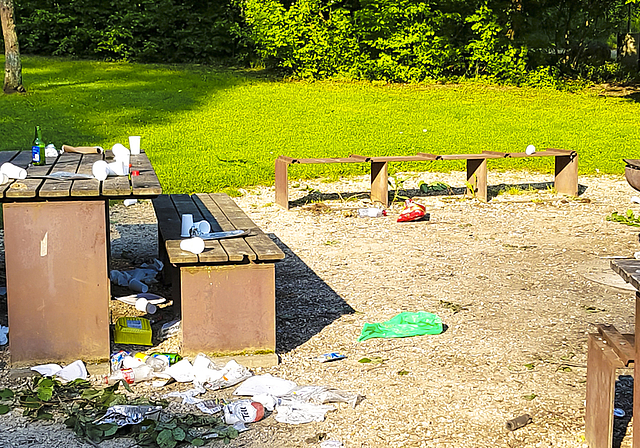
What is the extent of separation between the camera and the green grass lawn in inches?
458

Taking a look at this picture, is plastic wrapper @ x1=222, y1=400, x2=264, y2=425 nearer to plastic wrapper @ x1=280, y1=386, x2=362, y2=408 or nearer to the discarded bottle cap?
plastic wrapper @ x1=280, y1=386, x2=362, y2=408

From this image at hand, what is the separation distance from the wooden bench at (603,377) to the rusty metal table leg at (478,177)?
19.3 feet

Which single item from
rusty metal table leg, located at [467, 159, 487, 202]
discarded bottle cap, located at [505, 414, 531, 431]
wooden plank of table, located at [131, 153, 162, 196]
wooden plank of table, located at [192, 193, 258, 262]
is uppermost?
wooden plank of table, located at [131, 153, 162, 196]

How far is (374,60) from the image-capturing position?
22.6 m

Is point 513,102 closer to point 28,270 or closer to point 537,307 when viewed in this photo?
point 537,307

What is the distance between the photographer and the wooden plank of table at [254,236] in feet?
13.7

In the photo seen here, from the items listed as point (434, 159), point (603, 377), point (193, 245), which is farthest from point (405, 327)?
point (434, 159)

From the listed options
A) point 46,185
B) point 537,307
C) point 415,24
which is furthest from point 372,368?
point 415,24

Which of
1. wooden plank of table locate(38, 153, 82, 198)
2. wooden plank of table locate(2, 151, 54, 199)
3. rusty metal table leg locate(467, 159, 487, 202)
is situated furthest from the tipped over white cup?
rusty metal table leg locate(467, 159, 487, 202)

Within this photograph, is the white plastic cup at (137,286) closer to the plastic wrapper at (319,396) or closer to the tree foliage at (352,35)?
the plastic wrapper at (319,396)

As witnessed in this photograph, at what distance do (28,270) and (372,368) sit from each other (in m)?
1.79

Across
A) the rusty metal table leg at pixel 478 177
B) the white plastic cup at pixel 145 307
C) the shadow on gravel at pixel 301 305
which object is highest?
the rusty metal table leg at pixel 478 177

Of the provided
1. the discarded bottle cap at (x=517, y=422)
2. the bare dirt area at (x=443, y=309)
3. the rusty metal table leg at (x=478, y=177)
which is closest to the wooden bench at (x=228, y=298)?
the bare dirt area at (x=443, y=309)

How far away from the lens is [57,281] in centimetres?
405
